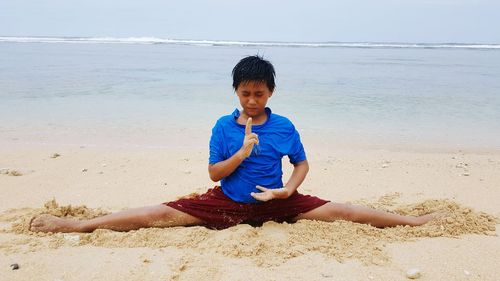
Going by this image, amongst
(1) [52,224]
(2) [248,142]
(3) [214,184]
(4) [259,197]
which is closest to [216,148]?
(2) [248,142]

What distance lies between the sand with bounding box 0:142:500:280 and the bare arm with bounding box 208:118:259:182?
1.22 feet

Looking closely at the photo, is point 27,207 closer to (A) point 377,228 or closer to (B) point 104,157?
(B) point 104,157

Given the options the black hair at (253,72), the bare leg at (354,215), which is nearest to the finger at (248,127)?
the black hair at (253,72)

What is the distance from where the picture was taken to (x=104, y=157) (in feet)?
17.7

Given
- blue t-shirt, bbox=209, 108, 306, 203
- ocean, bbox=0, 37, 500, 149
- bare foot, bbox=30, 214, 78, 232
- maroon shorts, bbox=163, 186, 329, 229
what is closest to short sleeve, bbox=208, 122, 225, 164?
blue t-shirt, bbox=209, 108, 306, 203

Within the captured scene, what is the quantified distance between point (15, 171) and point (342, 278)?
355 cm

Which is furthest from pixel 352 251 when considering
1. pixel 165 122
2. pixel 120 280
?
pixel 165 122

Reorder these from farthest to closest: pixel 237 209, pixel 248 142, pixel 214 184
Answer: pixel 214 184, pixel 237 209, pixel 248 142

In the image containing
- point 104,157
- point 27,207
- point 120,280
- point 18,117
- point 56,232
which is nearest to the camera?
point 120,280

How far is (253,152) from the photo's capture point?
322 centimetres

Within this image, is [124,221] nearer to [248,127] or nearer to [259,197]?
[259,197]

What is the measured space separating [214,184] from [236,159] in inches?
62.5

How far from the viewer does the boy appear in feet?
10.3

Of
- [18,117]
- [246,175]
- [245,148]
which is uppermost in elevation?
[245,148]
